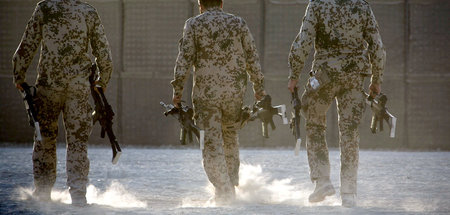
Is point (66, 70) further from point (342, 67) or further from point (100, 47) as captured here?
point (342, 67)

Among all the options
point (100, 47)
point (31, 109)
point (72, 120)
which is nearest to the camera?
point (31, 109)

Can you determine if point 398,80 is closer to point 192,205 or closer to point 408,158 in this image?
point 408,158

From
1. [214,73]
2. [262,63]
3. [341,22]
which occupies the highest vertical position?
[341,22]

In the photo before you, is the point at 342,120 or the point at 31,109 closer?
the point at 31,109

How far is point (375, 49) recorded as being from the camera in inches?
255

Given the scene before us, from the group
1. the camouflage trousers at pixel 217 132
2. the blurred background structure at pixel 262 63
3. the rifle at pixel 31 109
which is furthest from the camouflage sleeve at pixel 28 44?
the blurred background structure at pixel 262 63

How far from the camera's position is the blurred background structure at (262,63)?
13641mm

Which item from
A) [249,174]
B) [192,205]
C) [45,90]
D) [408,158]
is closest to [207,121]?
[192,205]

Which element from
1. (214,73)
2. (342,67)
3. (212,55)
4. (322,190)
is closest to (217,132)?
(214,73)

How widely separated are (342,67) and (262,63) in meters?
7.47

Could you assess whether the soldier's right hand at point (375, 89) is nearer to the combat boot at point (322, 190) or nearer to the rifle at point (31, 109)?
the combat boot at point (322, 190)

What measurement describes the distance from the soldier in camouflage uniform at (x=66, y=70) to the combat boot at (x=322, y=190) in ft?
6.06

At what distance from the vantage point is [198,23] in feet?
21.5

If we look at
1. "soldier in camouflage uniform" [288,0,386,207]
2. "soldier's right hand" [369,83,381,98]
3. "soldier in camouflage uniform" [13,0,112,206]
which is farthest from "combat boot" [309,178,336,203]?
"soldier in camouflage uniform" [13,0,112,206]
